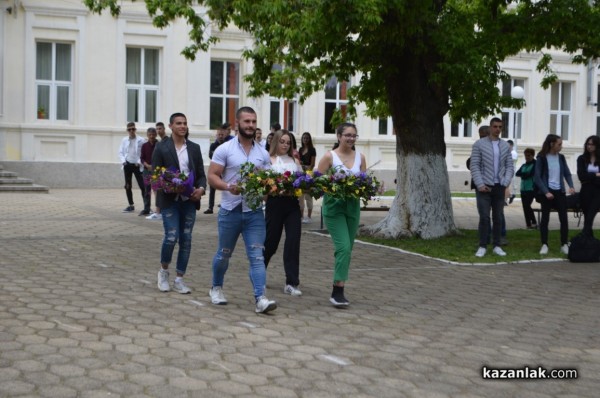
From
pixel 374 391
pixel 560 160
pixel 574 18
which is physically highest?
pixel 574 18

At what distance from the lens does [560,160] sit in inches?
542

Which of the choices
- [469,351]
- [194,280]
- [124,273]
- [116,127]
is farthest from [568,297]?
[116,127]

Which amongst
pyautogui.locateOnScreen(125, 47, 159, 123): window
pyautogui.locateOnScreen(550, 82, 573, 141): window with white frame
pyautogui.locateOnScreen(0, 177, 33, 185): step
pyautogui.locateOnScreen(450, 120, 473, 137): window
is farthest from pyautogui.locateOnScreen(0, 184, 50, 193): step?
pyautogui.locateOnScreen(550, 82, 573, 141): window with white frame

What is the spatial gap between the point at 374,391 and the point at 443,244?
8.75 m

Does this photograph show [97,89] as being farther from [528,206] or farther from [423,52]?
[423,52]

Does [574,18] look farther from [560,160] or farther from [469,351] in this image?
[469,351]

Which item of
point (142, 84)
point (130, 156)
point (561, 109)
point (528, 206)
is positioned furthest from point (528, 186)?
point (561, 109)

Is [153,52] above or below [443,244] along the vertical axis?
above

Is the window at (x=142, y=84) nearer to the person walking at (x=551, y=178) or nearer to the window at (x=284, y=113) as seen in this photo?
the window at (x=284, y=113)

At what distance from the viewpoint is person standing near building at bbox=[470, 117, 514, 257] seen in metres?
13.0

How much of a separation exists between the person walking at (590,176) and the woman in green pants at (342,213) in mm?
5200

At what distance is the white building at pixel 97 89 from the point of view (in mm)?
28219

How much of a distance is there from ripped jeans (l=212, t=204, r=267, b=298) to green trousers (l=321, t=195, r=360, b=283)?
0.74 m

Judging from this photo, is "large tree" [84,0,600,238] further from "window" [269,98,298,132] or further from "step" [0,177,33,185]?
"window" [269,98,298,132]
